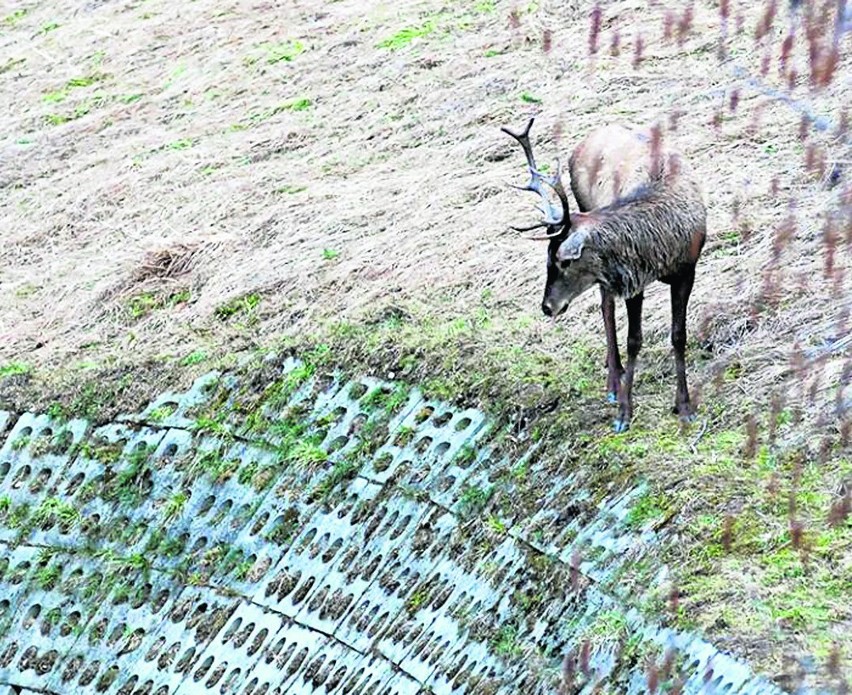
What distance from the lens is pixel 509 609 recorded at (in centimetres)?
812

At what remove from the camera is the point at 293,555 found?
941 centimetres

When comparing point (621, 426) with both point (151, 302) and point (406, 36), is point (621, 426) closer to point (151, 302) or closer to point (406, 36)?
point (151, 302)

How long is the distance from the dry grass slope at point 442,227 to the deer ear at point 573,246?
911mm

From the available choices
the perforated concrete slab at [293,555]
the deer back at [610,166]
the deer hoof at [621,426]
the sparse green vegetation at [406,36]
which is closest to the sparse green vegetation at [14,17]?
the sparse green vegetation at [406,36]

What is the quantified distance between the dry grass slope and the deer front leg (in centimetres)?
8

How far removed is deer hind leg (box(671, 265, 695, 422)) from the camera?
8.83m

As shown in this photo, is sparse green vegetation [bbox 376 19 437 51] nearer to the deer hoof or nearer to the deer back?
the deer back

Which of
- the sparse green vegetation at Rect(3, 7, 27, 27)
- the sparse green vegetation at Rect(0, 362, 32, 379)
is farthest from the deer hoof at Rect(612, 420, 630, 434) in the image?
the sparse green vegetation at Rect(3, 7, 27, 27)

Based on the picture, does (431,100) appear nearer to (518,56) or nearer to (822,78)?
(518,56)

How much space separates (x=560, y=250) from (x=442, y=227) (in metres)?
3.30

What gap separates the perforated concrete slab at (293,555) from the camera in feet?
26.4

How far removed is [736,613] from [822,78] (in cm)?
313

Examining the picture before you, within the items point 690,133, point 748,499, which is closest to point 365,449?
point 748,499

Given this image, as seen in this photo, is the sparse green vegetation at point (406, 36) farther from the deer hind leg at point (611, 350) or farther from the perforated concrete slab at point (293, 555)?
the deer hind leg at point (611, 350)
